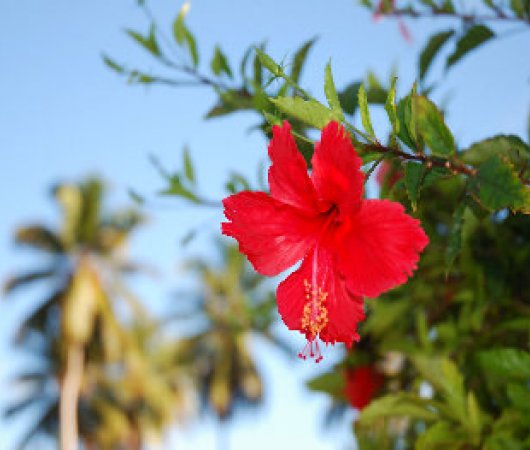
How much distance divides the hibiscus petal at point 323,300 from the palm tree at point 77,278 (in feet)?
48.0

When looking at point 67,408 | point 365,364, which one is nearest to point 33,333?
point 67,408

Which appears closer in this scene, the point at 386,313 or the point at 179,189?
the point at 179,189

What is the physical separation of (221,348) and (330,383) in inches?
705

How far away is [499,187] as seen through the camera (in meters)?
0.55

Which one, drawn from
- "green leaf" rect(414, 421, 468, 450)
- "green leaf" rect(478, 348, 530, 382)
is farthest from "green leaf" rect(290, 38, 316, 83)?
"green leaf" rect(414, 421, 468, 450)

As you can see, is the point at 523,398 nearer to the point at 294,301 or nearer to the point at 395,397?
the point at 395,397

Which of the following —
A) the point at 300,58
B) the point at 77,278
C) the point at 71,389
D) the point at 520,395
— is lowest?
the point at 520,395

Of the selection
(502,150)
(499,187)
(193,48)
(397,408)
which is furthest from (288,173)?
(397,408)

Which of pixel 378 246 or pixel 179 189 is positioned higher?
pixel 179 189

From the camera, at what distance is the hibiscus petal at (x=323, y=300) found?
0.62 m

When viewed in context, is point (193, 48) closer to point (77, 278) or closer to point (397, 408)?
point (397, 408)

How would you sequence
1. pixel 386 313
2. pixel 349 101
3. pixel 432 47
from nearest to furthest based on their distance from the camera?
pixel 349 101, pixel 432 47, pixel 386 313

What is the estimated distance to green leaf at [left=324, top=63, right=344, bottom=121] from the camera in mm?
600

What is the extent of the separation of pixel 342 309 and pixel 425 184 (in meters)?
0.15
